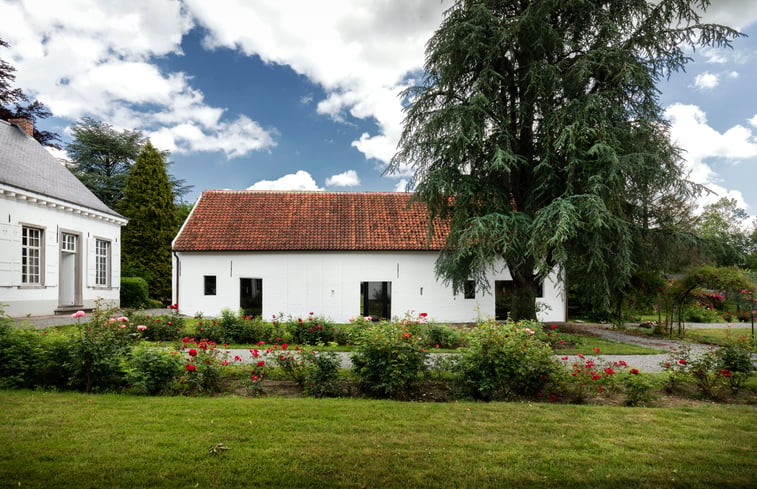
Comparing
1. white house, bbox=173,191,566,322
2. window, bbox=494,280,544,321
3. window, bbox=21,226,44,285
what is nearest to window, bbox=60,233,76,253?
window, bbox=21,226,44,285

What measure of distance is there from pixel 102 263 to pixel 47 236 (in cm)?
382

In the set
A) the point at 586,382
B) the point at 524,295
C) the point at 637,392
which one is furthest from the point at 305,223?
the point at 637,392

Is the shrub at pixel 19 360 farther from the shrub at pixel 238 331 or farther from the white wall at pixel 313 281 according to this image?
the white wall at pixel 313 281

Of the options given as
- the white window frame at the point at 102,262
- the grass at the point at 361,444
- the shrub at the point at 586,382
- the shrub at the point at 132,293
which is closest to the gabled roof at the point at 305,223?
the white window frame at the point at 102,262

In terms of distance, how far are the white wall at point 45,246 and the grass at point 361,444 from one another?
995 cm

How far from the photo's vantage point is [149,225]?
25.0m

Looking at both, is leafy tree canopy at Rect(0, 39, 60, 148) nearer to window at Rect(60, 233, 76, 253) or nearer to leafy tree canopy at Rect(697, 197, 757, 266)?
window at Rect(60, 233, 76, 253)

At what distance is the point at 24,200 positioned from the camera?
13469mm

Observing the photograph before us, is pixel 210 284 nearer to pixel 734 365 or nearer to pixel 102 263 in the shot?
pixel 102 263

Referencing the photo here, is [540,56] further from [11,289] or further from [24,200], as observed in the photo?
[11,289]

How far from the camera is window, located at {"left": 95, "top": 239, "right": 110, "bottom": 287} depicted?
57.8 ft

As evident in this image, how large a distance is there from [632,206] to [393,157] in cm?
849

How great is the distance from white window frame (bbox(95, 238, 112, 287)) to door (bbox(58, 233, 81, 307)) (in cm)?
107

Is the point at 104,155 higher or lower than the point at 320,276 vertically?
higher
